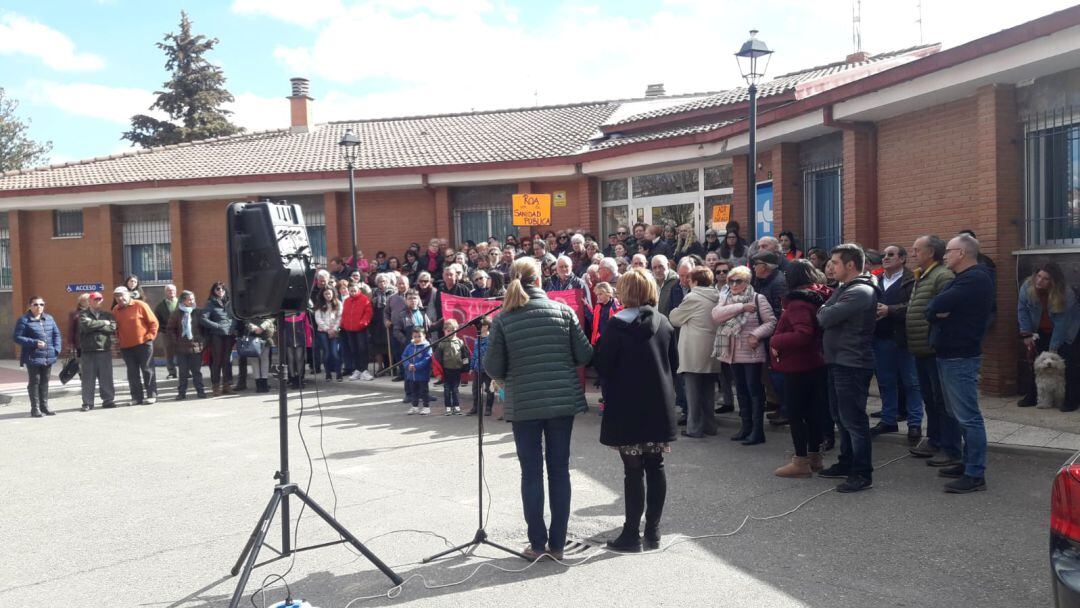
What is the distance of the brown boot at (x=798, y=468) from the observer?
7043 millimetres

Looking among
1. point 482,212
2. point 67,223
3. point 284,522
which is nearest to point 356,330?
point 482,212

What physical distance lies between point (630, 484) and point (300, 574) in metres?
2.14

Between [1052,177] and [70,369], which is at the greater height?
[1052,177]

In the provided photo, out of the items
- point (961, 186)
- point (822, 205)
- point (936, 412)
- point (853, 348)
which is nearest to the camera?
point (853, 348)

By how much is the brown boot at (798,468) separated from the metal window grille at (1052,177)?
16.3ft

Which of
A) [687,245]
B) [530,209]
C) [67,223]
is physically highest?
[67,223]

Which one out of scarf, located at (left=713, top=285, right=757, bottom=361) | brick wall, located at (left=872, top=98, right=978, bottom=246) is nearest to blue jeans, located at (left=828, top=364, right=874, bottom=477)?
scarf, located at (left=713, top=285, right=757, bottom=361)

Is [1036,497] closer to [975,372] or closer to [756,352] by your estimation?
[975,372]

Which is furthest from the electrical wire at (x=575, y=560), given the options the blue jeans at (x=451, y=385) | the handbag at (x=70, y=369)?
the handbag at (x=70, y=369)

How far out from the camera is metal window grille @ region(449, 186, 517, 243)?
20.6m

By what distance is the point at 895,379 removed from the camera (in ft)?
26.7

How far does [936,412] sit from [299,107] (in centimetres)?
2491

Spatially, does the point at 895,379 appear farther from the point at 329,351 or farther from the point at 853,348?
the point at 329,351

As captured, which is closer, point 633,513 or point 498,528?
point 633,513
